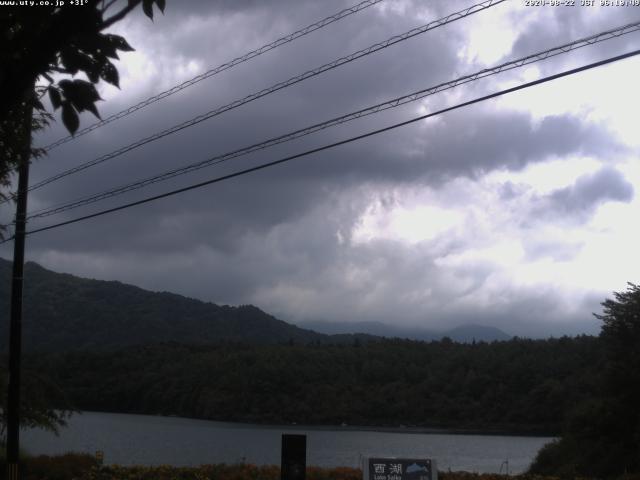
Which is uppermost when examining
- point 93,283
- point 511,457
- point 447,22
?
point 93,283

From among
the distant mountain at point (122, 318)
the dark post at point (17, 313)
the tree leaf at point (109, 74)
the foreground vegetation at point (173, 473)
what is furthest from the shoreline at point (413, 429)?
the tree leaf at point (109, 74)

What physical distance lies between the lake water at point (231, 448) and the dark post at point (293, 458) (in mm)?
11237

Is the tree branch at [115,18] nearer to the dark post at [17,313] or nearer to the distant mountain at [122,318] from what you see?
the dark post at [17,313]

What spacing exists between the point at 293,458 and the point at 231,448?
22.4m

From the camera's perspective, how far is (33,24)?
366 cm

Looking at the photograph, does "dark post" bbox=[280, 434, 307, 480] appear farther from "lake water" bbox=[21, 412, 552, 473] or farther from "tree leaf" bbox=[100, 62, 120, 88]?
"lake water" bbox=[21, 412, 552, 473]

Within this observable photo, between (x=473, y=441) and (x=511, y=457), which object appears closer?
(x=511, y=457)

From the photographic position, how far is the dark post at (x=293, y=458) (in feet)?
41.2

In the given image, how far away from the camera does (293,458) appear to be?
12.6 metres

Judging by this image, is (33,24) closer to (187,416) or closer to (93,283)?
(187,416)

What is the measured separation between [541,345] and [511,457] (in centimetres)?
2918

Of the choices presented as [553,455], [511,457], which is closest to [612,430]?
[553,455]

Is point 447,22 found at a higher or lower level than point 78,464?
higher

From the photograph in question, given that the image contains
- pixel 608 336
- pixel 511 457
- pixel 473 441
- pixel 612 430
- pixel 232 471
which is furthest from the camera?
pixel 473 441
